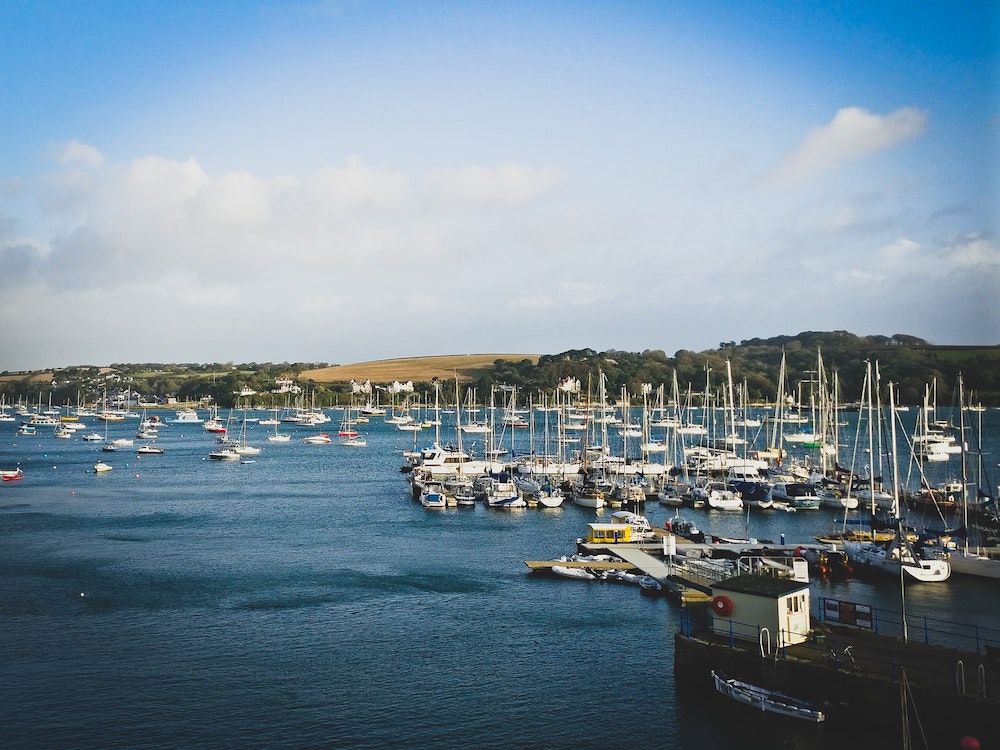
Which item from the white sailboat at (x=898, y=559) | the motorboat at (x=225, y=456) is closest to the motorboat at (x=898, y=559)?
the white sailboat at (x=898, y=559)

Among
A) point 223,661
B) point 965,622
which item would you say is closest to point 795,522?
point 965,622

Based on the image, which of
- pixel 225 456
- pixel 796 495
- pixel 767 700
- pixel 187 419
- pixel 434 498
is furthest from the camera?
pixel 187 419

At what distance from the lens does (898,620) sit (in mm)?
31703

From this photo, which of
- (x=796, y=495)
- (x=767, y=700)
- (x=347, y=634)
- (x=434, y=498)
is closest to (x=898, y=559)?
(x=767, y=700)

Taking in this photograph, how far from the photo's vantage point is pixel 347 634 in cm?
3142

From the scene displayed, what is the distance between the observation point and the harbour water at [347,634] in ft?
75.1

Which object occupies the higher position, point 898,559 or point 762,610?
point 762,610

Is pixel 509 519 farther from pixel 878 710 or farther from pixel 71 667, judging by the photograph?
pixel 878 710

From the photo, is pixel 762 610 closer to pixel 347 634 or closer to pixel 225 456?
pixel 347 634

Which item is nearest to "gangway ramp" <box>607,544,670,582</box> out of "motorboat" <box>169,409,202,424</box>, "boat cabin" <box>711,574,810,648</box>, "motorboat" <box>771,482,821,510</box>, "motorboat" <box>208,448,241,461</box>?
"boat cabin" <box>711,574,810,648</box>

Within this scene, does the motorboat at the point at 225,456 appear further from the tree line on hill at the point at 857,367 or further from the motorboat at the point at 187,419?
the motorboat at the point at 187,419

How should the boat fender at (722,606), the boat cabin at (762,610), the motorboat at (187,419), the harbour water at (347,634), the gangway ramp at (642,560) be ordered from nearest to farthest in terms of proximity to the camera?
the harbour water at (347,634)
the boat cabin at (762,610)
the boat fender at (722,606)
the gangway ramp at (642,560)
the motorboat at (187,419)

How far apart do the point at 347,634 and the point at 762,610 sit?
1523cm

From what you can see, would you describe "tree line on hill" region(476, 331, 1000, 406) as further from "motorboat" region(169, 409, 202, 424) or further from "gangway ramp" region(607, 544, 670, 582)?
"motorboat" region(169, 409, 202, 424)
